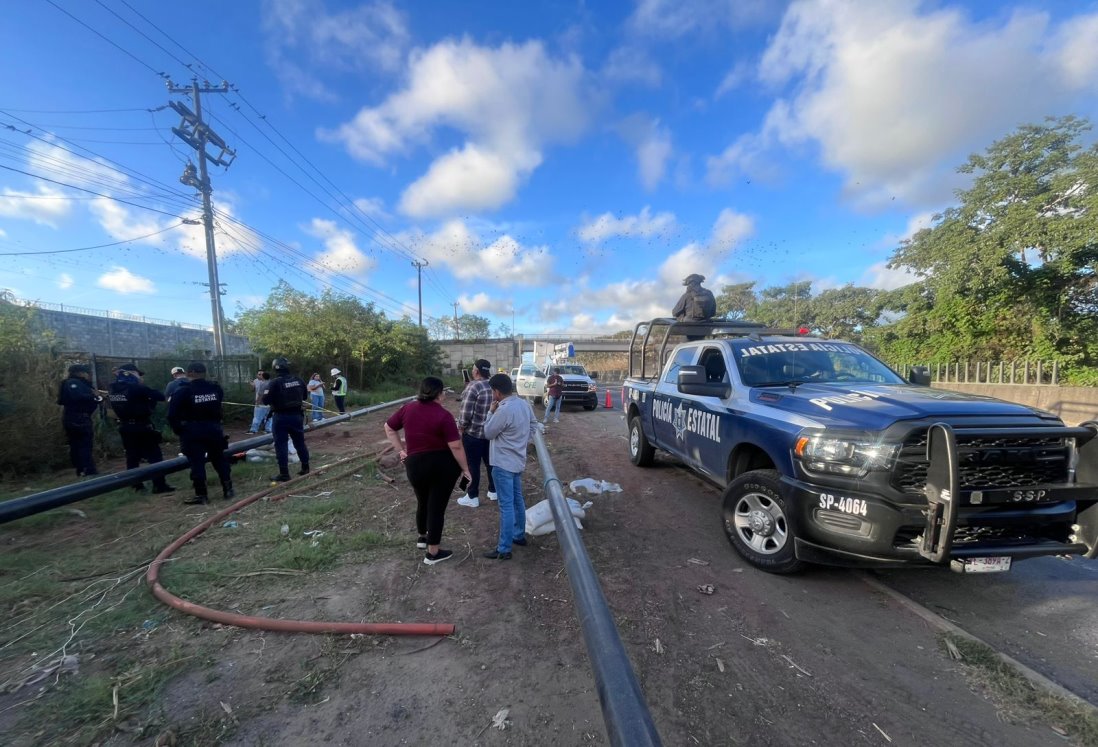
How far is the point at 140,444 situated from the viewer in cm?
634

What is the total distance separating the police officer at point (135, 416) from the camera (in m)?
6.17

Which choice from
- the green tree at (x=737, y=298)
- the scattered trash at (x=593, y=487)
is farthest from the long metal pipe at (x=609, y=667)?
the green tree at (x=737, y=298)

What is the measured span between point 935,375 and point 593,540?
60.6 ft

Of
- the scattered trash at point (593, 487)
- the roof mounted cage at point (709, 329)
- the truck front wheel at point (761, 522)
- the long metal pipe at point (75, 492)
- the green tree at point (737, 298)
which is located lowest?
the scattered trash at point (593, 487)

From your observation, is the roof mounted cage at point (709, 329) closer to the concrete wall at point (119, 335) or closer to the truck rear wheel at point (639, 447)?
the truck rear wheel at point (639, 447)

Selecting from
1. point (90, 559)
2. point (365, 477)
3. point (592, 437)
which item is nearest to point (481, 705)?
point (90, 559)

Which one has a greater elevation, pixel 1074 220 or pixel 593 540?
pixel 1074 220

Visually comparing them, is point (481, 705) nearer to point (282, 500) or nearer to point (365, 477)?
point (282, 500)

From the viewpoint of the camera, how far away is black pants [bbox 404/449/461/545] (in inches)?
151

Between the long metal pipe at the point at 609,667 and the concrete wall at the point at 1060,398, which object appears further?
the concrete wall at the point at 1060,398

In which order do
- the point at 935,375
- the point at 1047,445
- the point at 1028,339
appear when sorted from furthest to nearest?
the point at 935,375 → the point at 1028,339 → the point at 1047,445

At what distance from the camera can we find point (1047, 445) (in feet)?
9.75

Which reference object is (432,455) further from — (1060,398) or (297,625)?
(1060,398)

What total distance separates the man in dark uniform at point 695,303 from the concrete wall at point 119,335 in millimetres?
14421
